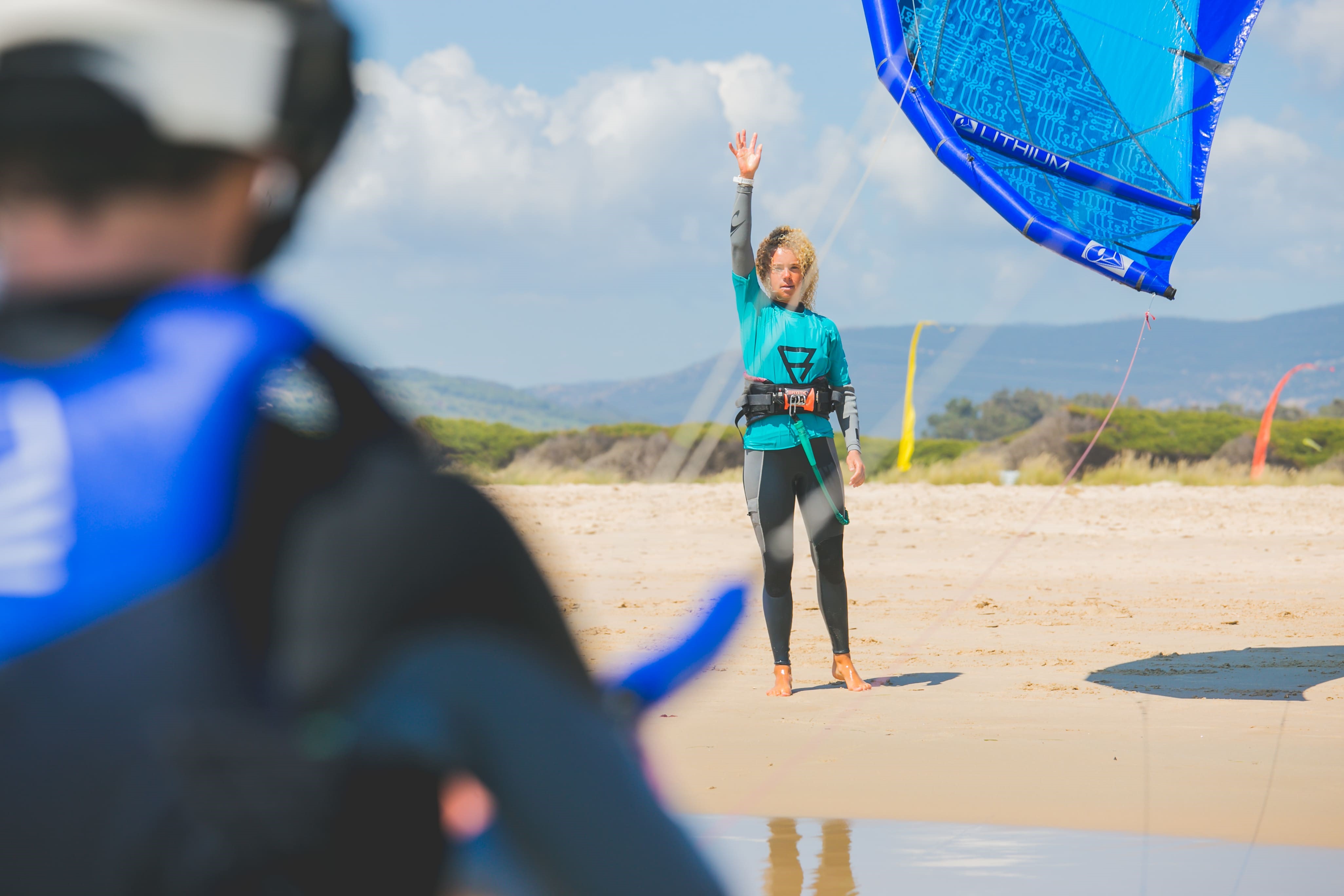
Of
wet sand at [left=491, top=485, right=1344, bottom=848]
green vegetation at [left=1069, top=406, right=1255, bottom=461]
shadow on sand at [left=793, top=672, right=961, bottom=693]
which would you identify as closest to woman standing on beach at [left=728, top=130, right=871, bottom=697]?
shadow on sand at [left=793, top=672, right=961, bottom=693]

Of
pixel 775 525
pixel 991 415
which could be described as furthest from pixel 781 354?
pixel 991 415

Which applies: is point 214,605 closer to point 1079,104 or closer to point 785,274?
point 785,274

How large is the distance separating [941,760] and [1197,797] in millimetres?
883

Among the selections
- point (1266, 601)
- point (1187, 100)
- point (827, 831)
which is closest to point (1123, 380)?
point (1187, 100)

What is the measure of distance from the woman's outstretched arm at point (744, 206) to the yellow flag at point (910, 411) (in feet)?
3.22

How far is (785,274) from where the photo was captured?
5465 mm

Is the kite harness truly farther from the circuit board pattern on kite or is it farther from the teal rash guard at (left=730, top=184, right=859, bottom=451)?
the circuit board pattern on kite

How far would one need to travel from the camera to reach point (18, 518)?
1.62 feet

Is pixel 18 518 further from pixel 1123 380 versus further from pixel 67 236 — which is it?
pixel 1123 380

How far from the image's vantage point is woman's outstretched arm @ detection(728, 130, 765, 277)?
5.07 metres

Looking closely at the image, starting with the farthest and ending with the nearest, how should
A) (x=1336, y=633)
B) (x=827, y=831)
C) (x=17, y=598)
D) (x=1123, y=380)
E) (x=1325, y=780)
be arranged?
(x=1336, y=633) < (x=1123, y=380) < (x=1325, y=780) < (x=827, y=831) < (x=17, y=598)

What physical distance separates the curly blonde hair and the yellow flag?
1.93ft

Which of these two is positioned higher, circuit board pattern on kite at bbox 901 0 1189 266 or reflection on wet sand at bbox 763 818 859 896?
circuit board pattern on kite at bbox 901 0 1189 266

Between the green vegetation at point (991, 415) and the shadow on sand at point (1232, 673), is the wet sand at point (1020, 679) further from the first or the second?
the green vegetation at point (991, 415)
